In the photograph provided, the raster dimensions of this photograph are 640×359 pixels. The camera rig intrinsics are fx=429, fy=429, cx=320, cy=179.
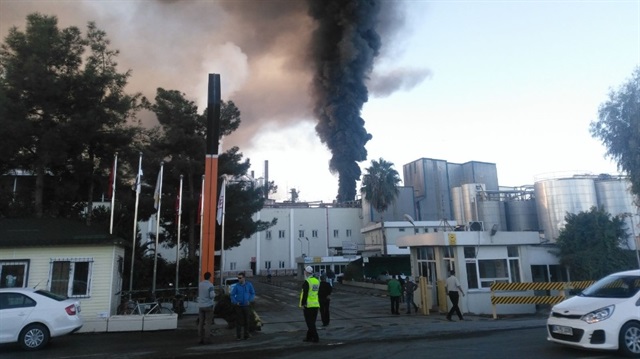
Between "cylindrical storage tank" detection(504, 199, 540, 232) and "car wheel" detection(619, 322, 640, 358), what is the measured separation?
47.8m

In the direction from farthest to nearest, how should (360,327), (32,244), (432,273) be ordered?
(432,273)
(32,244)
(360,327)

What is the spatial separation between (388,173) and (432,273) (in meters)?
41.6

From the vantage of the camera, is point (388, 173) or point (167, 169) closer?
point (167, 169)

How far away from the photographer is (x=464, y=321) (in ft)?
49.6

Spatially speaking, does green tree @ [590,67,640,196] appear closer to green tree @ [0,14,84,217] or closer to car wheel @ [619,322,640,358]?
car wheel @ [619,322,640,358]

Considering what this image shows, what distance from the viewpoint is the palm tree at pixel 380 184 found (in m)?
58.9

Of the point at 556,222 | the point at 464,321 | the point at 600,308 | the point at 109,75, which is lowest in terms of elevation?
the point at 464,321

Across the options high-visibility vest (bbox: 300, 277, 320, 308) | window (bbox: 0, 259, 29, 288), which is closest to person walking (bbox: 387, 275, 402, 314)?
high-visibility vest (bbox: 300, 277, 320, 308)

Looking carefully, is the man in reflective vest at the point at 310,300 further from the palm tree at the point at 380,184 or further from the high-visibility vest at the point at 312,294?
the palm tree at the point at 380,184

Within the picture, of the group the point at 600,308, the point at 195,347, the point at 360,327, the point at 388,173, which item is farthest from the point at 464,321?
the point at 388,173

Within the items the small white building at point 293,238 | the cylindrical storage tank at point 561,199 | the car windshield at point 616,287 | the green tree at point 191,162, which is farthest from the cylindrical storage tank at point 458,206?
the car windshield at point 616,287

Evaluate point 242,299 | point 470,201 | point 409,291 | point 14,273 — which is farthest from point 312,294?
point 470,201

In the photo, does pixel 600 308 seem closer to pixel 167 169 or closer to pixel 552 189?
pixel 167 169

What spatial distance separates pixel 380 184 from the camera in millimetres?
59156
